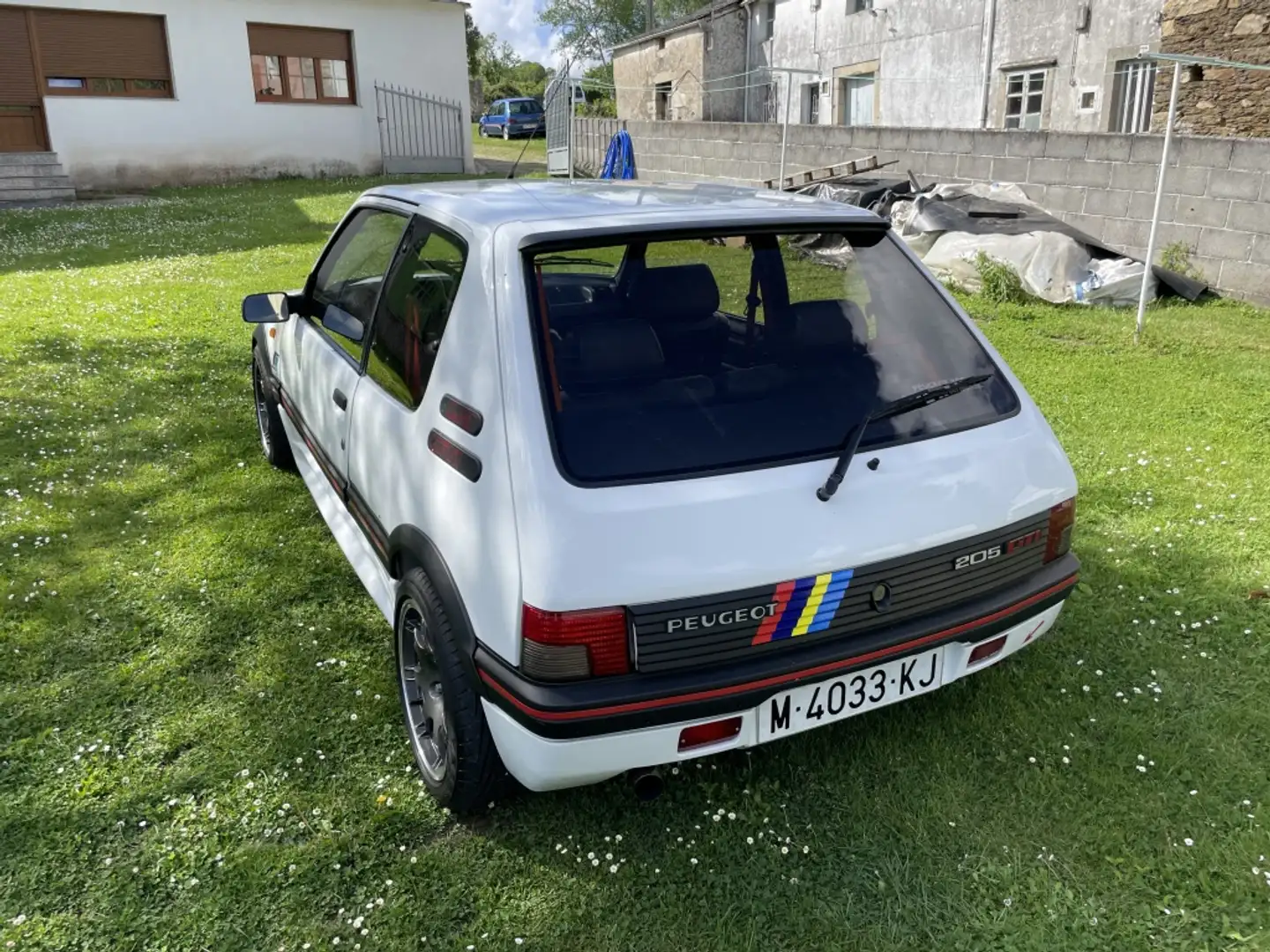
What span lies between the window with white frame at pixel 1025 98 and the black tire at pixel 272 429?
14809mm

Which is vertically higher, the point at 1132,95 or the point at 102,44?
the point at 102,44

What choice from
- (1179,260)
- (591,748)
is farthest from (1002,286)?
(591,748)

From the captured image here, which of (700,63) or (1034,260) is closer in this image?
(1034,260)

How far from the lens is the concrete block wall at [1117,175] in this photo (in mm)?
8406

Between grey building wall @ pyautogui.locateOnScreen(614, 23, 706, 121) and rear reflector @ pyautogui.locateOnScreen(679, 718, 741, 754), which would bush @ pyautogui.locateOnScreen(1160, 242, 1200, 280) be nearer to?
rear reflector @ pyautogui.locateOnScreen(679, 718, 741, 754)

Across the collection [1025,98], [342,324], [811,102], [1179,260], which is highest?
[811,102]

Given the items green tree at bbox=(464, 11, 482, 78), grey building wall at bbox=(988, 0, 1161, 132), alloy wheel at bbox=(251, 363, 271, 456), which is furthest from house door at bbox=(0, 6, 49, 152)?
green tree at bbox=(464, 11, 482, 78)

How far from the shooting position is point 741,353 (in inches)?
107

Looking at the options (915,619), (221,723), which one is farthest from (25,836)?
(915,619)

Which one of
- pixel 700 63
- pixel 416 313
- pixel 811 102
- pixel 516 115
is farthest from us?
pixel 516 115

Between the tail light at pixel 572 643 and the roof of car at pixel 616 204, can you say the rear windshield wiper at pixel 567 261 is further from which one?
the tail light at pixel 572 643

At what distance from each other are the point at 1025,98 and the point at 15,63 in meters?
18.7

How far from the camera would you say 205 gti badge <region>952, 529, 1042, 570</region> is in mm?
2455

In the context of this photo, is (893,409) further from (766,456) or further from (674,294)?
(674,294)
